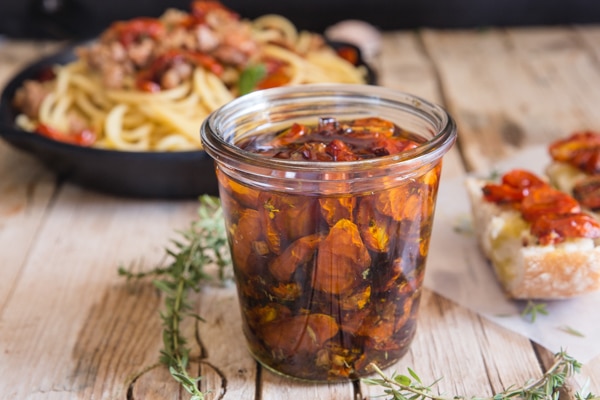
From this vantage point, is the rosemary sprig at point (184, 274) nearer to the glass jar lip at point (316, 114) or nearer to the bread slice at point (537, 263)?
the glass jar lip at point (316, 114)

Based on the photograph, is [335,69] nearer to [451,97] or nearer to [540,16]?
[451,97]

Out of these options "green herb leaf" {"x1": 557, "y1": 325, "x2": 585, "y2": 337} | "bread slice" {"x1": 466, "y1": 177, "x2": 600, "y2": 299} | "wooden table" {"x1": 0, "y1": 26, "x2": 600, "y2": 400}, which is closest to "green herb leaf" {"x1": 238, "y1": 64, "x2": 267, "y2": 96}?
"wooden table" {"x1": 0, "y1": 26, "x2": 600, "y2": 400}

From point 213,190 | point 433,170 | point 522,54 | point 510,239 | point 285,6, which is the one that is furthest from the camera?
point 285,6

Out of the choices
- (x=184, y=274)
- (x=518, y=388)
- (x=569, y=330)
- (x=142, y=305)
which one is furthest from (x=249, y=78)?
(x=518, y=388)

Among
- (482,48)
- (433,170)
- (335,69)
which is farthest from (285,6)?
(433,170)

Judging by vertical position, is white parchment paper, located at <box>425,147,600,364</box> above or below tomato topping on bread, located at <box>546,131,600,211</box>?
below

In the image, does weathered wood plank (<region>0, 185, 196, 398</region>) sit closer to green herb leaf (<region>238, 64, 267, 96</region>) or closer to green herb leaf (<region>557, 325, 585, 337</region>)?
green herb leaf (<region>238, 64, 267, 96</region>)

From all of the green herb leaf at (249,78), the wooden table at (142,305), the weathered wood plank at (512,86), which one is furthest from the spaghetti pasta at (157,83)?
the weathered wood plank at (512,86)
